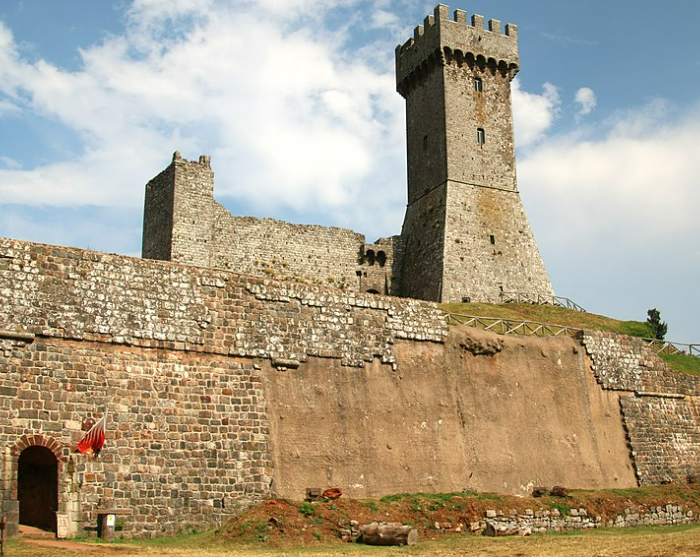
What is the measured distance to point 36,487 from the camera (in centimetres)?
1953

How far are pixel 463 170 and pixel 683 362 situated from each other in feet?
50.7

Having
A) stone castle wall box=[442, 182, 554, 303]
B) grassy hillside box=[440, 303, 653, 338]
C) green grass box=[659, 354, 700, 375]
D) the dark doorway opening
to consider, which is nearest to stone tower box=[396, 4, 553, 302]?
stone castle wall box=[442, 182, 554, 303]

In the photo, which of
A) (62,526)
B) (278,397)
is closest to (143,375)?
(278,397)

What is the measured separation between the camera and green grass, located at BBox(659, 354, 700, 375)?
3369 cm

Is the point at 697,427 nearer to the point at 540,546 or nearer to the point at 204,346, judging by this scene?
the point at 540,546

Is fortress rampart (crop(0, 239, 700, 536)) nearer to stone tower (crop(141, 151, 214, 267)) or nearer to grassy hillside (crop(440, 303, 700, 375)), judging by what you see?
grassy hillside (crop(440, 303, 700, 375))

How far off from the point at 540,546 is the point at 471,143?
97.4ft

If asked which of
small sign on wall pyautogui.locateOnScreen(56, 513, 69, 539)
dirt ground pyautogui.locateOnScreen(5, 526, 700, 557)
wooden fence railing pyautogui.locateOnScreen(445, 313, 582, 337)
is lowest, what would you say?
dirt ground pyautogui.locateOnScreen(5, 526, 700, 557)

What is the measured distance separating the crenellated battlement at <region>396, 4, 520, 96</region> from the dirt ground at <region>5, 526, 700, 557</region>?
31.0 m

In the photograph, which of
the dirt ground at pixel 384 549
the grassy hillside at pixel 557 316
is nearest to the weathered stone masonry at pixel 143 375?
the dirt ground at pixel 384 549

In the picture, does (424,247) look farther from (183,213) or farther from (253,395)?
(253,395)

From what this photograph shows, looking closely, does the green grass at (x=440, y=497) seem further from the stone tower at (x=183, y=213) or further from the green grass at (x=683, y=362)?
the stone tower at (x=183, y=213)

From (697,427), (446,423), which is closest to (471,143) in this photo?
(697,427)

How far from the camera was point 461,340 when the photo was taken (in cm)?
Result: 2648
